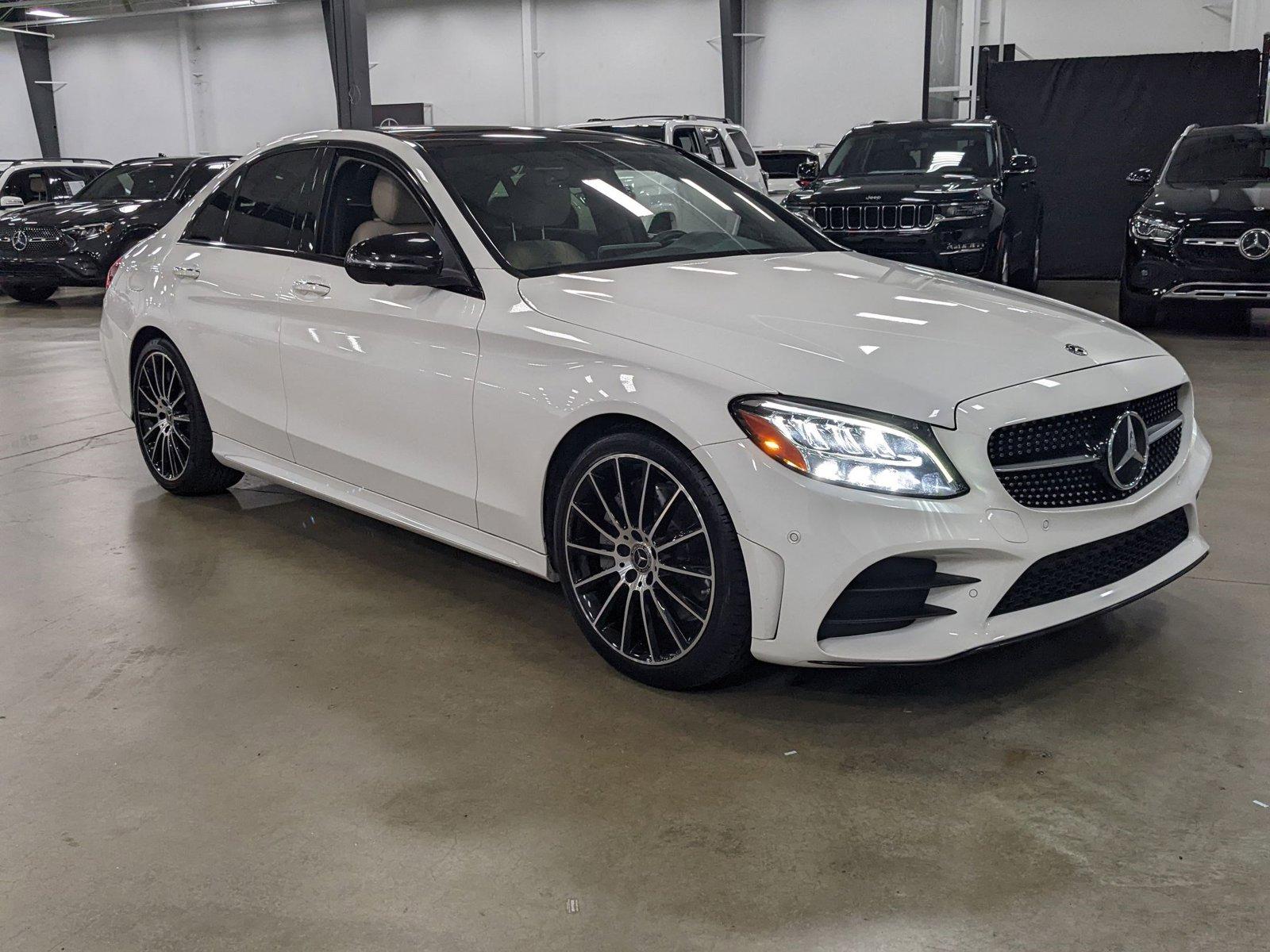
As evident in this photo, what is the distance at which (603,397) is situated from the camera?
286cm

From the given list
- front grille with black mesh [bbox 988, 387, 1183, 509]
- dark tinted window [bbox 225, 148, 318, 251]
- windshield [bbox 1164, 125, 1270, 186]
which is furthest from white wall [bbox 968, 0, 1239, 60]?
front grille with black mesh [bbox 988, 387, 1183, 509]

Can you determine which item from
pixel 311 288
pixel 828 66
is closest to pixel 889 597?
pixel 311 288

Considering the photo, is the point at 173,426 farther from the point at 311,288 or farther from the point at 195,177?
the point at 195,177

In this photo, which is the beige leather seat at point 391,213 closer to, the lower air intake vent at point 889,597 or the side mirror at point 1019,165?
the lower air intake vent at point 889,597

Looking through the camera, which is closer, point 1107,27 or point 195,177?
point 195,177

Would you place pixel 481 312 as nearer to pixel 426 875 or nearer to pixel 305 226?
pixel 305 226

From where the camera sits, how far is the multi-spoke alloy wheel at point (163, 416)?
4594 millimetres

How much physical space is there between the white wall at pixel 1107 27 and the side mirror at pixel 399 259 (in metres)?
17.8

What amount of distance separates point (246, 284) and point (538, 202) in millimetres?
1196

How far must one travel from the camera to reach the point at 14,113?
99.0 feet

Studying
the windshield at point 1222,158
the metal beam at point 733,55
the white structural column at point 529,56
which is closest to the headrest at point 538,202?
the windshield at point 1222,158

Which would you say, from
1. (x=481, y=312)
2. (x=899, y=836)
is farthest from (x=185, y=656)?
(x=899, y=836)

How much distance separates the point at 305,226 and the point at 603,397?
64.4 inches

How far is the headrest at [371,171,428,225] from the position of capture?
360 cm
